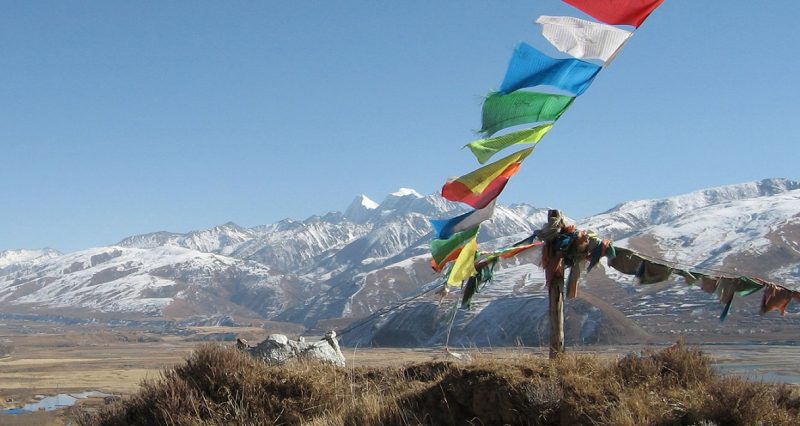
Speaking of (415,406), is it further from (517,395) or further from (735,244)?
(735,244)

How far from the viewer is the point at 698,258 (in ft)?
619

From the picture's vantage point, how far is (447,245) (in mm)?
12023

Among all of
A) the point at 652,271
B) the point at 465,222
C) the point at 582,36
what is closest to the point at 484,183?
the point at 465,222

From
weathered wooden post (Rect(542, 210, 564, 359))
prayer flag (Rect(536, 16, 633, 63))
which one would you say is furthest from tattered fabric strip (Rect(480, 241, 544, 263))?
prayer flag (Rect(536, 16, 633, 63))

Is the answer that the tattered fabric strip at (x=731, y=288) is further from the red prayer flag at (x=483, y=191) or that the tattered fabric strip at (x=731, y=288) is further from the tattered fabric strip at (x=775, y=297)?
the red prayer flag at (x=483, y=191)

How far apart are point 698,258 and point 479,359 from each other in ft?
642

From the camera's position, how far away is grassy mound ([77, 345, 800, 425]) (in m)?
6.69

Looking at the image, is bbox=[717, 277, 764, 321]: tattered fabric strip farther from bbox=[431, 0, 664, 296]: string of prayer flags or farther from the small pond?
the small pond

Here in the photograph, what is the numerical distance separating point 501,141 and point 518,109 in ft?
1.65

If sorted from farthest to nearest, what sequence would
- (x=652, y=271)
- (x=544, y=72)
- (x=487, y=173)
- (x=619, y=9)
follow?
(x=652, y=271) < (x=487, y=173) < (x=544, y=72) < (x=619, y=9)

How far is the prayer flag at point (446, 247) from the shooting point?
1193 cm

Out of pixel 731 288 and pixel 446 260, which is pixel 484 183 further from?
pixel 731 288

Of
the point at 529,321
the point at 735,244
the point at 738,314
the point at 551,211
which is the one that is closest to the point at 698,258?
the point at 735,244

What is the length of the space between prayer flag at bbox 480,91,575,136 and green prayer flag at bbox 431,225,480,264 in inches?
98.3
